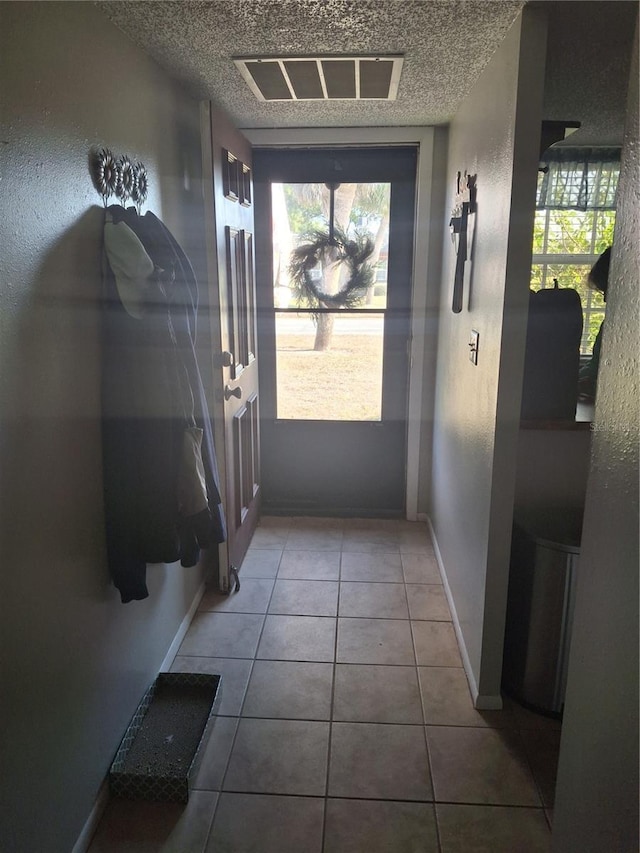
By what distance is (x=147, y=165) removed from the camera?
2012mm

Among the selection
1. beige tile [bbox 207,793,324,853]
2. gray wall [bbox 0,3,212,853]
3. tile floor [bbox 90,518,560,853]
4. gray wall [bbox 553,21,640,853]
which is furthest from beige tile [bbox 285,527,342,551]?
gray wall [bbox 553,21,640,853]

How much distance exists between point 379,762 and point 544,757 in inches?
20.1

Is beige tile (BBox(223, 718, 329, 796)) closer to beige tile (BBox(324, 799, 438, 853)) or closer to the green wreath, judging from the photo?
beige tile (BBox(324, 799, 438, 853))

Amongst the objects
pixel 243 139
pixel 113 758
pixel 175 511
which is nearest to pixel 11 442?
pixel 175 511

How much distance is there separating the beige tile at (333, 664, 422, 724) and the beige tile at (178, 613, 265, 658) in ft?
1.30

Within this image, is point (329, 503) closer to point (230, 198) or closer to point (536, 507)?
point (536, 507)

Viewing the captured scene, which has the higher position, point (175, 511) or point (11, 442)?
point (11, 442)

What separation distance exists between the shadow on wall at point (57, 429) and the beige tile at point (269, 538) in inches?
63.3

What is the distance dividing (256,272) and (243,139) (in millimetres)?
705

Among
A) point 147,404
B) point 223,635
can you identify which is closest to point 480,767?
point 223,635

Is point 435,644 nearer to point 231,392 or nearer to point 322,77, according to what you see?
point 231,392

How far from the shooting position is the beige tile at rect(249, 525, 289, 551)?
329 centimetres

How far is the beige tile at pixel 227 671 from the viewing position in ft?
6.98

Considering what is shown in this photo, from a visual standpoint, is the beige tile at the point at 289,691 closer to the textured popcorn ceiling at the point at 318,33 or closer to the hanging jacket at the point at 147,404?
the hanging jacket at the point at 147,404
